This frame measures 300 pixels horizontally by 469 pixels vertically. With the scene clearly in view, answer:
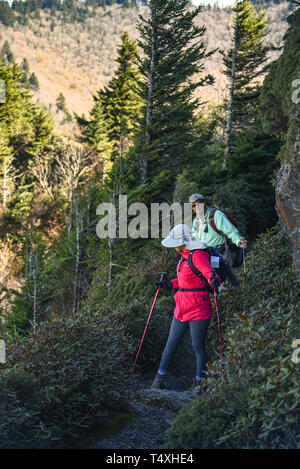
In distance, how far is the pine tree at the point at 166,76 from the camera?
58.7 feet

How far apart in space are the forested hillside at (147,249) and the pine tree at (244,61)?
0.09 m

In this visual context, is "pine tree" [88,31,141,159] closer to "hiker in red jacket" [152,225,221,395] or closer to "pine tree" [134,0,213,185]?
"pine tree" [134,0,213,185]

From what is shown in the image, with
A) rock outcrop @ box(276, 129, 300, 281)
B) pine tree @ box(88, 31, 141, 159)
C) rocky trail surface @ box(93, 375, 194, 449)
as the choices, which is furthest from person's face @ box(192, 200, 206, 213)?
pine tree @ box(88, 31, 141, 159)

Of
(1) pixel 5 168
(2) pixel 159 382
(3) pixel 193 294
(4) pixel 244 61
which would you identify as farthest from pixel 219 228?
(1) pixel 5 168

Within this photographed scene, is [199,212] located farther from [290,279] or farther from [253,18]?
[253,18]

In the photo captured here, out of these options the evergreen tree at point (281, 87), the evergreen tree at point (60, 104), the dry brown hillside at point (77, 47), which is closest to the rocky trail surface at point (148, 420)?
the evergreen tree at point (281, 87)

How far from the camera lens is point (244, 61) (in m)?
25.6

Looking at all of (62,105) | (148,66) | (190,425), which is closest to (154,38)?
(148,66)

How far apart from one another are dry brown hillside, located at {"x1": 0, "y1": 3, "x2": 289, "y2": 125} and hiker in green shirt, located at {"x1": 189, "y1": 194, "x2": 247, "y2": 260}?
96.1 meters

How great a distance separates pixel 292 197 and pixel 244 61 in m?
23.0

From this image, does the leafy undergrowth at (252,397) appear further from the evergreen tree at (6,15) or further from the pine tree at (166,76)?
the evergreen tree at (6,15)

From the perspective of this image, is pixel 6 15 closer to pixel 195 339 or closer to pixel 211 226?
pixel 211 226

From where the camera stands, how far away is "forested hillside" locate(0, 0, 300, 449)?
3428mm

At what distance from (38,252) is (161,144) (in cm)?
682
